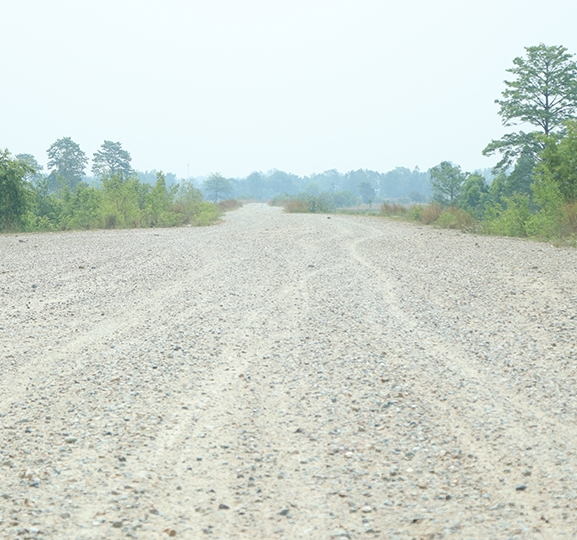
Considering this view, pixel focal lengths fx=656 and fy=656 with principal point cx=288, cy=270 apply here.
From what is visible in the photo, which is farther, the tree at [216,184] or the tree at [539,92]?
the tree at [216,184]

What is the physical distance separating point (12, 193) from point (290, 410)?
69.0 feet

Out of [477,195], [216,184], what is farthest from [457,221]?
[216,184]

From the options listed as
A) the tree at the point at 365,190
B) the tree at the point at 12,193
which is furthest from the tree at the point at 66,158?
the tree at the point at 365,190

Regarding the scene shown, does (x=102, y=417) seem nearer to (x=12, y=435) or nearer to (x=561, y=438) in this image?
(x=12, y=435)

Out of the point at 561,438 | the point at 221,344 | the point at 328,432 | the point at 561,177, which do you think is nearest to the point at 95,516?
the point at 328,432

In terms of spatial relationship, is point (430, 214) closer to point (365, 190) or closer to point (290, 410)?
point (290, 410)

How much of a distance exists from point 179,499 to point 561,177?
16.2 m

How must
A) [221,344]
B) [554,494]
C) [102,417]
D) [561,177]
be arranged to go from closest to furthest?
1. [554,494]
2. [102,417]
3. [221,344]
4. [561,177]

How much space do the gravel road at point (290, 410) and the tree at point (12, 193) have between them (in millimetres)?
14242

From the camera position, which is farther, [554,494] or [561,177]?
[561,177]

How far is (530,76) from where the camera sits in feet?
137

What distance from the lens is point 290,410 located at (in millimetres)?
4543

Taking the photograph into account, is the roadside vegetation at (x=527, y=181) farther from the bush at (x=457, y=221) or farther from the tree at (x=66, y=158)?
the tree at (x=66, y=158)

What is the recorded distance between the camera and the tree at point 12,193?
22.7 metres
